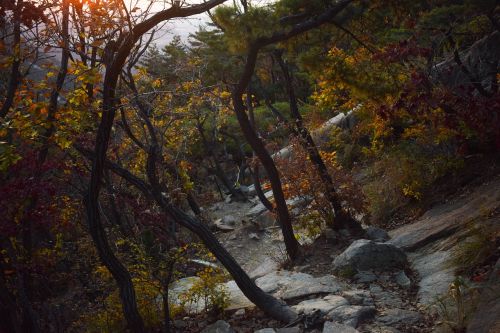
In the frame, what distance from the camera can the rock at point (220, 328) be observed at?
6071 millimetres

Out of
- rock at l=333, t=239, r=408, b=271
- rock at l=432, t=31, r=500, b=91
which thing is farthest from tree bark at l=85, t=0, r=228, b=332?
rock at l=432, t=31, r=500, b=91

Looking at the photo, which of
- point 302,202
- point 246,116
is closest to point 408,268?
→ point 246,116

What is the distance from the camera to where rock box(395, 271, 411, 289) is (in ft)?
22.3

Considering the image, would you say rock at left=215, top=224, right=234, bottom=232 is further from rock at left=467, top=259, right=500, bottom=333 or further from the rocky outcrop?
rock at left=467, top=259, right=500, bottom=333

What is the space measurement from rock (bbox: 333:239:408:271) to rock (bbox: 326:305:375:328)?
1.63 meters

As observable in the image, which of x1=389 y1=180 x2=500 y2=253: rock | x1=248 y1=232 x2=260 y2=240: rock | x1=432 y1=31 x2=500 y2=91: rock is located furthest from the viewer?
x1=248 y1=232 x2=260 y2=240: rock

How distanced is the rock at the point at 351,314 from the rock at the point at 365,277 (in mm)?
1299

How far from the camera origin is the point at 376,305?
643cm

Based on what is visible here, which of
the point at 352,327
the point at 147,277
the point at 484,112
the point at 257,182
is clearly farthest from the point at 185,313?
the point at 257,182

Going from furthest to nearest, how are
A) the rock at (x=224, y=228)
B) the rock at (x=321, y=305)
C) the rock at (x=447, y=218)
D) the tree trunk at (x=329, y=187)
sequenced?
the rock at (x=224, y=228) → the tree trunk at (x=329, y=187) → the rock at (x=447, y=218) → the rock at (x=321, y=305)

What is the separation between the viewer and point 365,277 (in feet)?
24.5

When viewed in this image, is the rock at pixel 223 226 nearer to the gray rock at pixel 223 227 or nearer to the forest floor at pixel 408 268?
the gray rock at pixel 223 227

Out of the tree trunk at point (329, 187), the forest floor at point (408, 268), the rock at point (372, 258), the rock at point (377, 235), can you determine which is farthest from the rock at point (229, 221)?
the rock at point (372, 258)

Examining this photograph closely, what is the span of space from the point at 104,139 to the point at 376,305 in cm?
425
